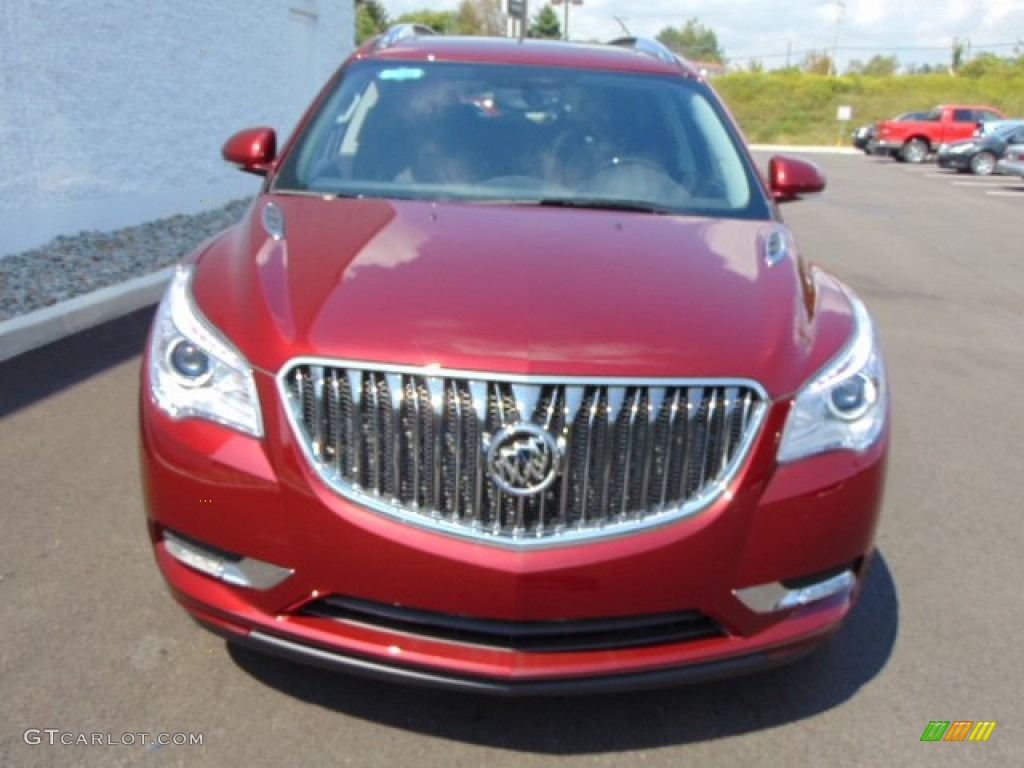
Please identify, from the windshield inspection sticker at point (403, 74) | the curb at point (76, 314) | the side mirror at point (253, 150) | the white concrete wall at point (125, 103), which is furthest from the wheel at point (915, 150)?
the side mirror at point (253, 150)

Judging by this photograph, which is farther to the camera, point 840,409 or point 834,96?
point 834,96

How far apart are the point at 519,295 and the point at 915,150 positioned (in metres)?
37.4

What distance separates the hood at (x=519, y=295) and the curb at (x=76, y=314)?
340 cm

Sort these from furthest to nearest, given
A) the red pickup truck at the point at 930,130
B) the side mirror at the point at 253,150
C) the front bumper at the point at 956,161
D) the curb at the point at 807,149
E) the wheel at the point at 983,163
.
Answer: the curb at the point at 807,149 < the red pickup truck at the point at 930,130 < the front bumper at the point at 956,161 < the wheel at the point at 983,163 < the side mirror at the point at 253,150

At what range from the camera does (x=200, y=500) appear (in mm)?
2701

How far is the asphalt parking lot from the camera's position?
9.30 ft

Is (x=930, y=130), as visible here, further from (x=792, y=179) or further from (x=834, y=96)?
(x=792, y=179)

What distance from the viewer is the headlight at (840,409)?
8.87 ft

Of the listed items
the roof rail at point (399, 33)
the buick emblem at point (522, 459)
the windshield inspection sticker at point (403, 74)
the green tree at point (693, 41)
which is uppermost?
the roof rail at point (399, 33)

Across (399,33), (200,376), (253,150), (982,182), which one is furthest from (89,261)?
(982,182)

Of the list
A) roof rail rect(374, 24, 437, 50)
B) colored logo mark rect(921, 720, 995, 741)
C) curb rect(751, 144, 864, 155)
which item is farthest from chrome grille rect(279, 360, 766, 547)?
curb rect(751, 144, 864, 155)

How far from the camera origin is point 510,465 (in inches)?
100

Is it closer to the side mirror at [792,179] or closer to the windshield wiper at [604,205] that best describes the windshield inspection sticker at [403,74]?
the windshield wiper at [604,205]

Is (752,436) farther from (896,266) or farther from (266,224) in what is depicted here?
(896,266)
